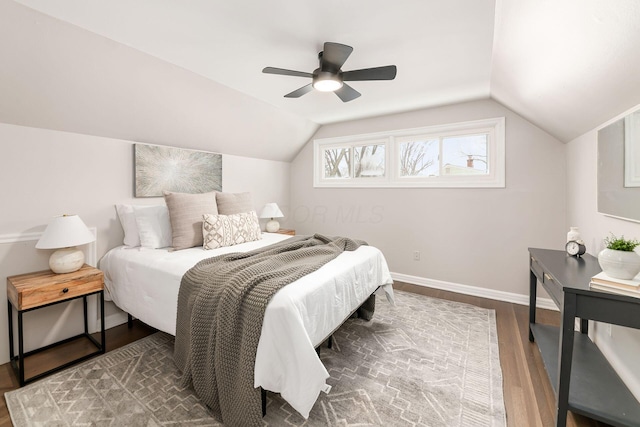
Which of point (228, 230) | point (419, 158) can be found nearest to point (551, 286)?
point (419, 158)

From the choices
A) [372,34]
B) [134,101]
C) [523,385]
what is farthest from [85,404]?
[372,34]

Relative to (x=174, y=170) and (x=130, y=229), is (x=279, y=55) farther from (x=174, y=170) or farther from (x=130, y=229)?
(x=130, y=229)

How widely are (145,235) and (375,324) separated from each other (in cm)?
236

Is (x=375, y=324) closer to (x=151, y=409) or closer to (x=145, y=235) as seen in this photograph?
(x=151, y=409)

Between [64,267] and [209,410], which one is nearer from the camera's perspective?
[209,410]

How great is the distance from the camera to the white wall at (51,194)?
6.97 feet

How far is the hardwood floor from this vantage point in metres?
1.61

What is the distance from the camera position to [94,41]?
200 centimetres

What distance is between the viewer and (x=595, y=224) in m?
2.22

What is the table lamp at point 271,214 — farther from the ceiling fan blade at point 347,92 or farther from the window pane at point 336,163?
the ceiling fan blade at point 347,92

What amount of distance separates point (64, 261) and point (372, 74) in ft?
9.12

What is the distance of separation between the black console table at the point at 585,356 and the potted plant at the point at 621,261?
12 centimetres

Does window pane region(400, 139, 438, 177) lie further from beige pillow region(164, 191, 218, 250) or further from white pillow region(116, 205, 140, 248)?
white pillow region(116, 205, 140, 248)

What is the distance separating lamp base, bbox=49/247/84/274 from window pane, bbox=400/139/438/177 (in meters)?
3.71
